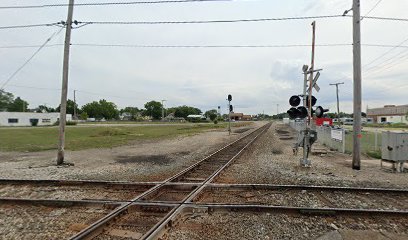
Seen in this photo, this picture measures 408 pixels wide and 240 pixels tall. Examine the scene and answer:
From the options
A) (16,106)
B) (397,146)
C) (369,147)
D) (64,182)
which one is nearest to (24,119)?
(16,106)

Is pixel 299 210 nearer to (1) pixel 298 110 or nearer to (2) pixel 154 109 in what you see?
(1) pixel 298 110

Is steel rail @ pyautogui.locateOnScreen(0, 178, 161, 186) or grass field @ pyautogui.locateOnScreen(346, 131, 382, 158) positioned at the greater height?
grass field @ pyautogui.locateOnScreen(346, 131, 382, 158)

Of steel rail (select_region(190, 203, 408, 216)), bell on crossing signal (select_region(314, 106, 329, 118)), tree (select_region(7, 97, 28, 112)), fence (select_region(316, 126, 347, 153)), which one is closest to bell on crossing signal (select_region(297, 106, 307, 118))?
bell on crossing signal (select_region(314, 106, 329, 118))

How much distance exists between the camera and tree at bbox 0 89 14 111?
413 feet

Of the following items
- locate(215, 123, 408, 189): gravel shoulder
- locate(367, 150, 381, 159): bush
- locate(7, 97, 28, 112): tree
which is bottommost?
locate(215, 123, 408, 189): gravel shoulder

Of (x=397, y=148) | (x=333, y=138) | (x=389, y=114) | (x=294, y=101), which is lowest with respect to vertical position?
(x=333, y=138)

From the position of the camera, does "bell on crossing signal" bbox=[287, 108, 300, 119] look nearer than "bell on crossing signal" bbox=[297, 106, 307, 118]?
No

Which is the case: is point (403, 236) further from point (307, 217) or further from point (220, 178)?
point (220, 178)

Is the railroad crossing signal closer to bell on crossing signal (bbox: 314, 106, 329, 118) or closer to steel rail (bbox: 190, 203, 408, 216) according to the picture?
bell on crossing signal (bbox: 314, 106, 329, 118)

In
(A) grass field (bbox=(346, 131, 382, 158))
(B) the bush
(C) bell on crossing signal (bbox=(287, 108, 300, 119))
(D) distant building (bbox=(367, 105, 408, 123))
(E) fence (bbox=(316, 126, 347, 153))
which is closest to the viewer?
(C) bell on crossing signal (bbox=(287, 108, 300, 119))

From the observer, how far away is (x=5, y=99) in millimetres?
127750

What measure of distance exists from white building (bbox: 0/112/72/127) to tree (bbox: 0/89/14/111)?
61.7 metres

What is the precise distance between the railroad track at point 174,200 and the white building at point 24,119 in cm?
7907

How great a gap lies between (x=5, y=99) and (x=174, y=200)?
152 m
